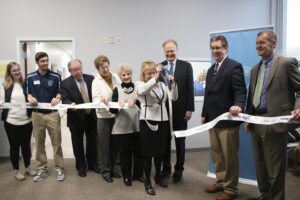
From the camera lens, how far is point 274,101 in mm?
2293

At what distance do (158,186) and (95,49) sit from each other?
264 cm

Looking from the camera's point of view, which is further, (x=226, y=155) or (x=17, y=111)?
(x=17, y=111)

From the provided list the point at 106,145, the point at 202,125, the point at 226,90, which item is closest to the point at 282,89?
the point at 226,90

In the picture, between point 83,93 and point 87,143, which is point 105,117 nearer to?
point 83,93

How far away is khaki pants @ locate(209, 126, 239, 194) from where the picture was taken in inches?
107

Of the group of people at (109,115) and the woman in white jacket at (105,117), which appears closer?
the group of people at (109,115)

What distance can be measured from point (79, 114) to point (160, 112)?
120 centimetres

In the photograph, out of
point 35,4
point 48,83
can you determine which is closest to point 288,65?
point 48,83

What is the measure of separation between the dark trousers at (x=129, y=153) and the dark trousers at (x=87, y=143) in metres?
0.63

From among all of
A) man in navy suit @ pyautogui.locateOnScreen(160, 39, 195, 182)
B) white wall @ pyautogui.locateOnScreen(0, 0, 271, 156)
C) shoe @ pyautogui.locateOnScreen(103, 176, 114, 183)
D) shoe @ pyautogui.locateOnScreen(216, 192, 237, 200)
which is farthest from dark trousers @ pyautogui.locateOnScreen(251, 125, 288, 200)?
white wall @ pyautogui.locateOnScreen(0, 0, 271, 156)

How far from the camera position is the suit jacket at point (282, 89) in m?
2.22

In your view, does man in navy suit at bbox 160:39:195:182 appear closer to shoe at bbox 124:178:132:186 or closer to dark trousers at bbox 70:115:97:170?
shoe at bbox 124:178:132:186

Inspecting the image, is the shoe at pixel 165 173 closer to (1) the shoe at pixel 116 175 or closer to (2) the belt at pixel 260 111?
(1) the shoe at pixel 116 175

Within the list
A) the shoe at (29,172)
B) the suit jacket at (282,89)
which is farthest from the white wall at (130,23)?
the suit jacket at (282,89)
